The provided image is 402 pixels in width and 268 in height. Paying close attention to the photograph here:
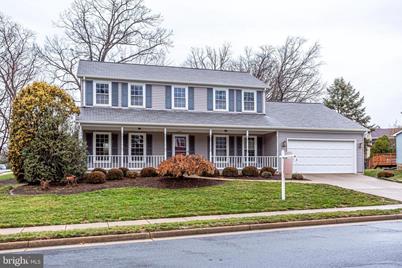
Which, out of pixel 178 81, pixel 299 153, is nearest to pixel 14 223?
pixel 178 81

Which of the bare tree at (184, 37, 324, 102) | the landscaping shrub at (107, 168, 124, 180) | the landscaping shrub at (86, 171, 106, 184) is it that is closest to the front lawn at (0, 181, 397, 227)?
the landscaping shrub at (86, 171, 106, 184)

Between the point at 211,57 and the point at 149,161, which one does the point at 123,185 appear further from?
the point at 211,57

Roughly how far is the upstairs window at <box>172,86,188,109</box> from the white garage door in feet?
21.6

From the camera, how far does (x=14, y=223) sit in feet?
32.3

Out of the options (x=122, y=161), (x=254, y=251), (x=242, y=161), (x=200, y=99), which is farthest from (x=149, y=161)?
(x=254, y=251)

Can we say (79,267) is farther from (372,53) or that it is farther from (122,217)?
(372,53)

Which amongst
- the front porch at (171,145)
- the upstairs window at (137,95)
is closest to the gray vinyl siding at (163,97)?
the upstairs window at (137,95)

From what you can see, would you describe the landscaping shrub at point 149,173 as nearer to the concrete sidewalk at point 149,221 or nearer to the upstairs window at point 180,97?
the upstairs window at point 180,97

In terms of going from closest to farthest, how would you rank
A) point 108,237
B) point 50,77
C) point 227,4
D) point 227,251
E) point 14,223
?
point 227,251
point 108,237
point 14,223
point 227,4
point 50,77

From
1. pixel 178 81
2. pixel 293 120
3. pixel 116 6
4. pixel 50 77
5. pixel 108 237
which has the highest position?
pixel 116 6

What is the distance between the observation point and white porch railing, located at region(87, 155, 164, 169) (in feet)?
68.4

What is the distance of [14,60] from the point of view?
115 ft

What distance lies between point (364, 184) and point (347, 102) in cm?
3171

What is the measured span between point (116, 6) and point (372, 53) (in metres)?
23.8
